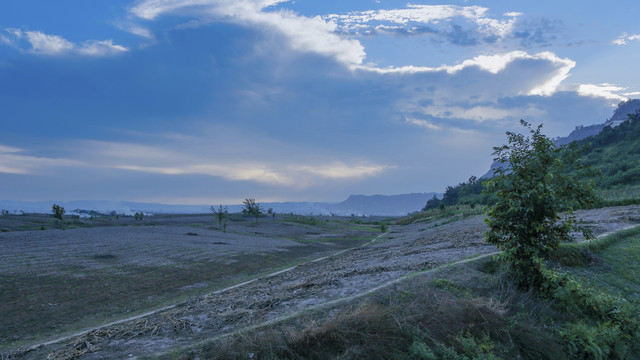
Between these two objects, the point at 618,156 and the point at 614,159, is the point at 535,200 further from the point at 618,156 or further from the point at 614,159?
the point at 618,156

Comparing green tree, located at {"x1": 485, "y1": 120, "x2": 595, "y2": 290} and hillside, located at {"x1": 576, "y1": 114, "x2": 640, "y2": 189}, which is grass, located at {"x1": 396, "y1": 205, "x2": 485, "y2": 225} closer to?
hillside, located at {"x1": 576, "y1": 114, "x2": 640, "y2": 189}

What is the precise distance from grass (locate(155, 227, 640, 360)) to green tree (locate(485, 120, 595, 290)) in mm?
809

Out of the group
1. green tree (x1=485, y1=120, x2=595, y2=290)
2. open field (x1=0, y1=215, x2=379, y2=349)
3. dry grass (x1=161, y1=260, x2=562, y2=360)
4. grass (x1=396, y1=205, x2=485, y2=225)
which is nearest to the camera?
dry grass (x1=161, y1=260, x2=562, y2=360)

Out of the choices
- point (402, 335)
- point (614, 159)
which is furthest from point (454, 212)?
point (402, 335)

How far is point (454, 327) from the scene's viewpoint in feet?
23.0

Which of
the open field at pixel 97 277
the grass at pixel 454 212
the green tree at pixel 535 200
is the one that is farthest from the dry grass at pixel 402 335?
the grass at pixel 454 212

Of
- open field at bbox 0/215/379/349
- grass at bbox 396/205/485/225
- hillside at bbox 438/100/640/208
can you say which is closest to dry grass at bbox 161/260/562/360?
open field at bbox 0/215/379/349

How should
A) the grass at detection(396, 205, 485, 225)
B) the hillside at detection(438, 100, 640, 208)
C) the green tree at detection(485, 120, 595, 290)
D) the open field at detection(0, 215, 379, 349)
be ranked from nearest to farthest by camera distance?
the green tree at detection(485, 120, 595, 290), the open field at detection(0, 215, 379, 349), the grass at detection(396, 205, 485, 225), the hillside at detection(438, 100, 640, 208)

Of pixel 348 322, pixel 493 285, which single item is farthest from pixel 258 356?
pixel 493 285

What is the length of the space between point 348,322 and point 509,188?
6287 mm

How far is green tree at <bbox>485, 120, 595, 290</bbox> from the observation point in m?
8.86

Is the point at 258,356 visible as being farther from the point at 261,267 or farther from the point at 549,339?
the point at 261,267

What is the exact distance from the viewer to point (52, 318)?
1402 centimetres

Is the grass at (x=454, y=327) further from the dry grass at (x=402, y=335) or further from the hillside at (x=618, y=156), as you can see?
the hillside at (x=618, y=156)
